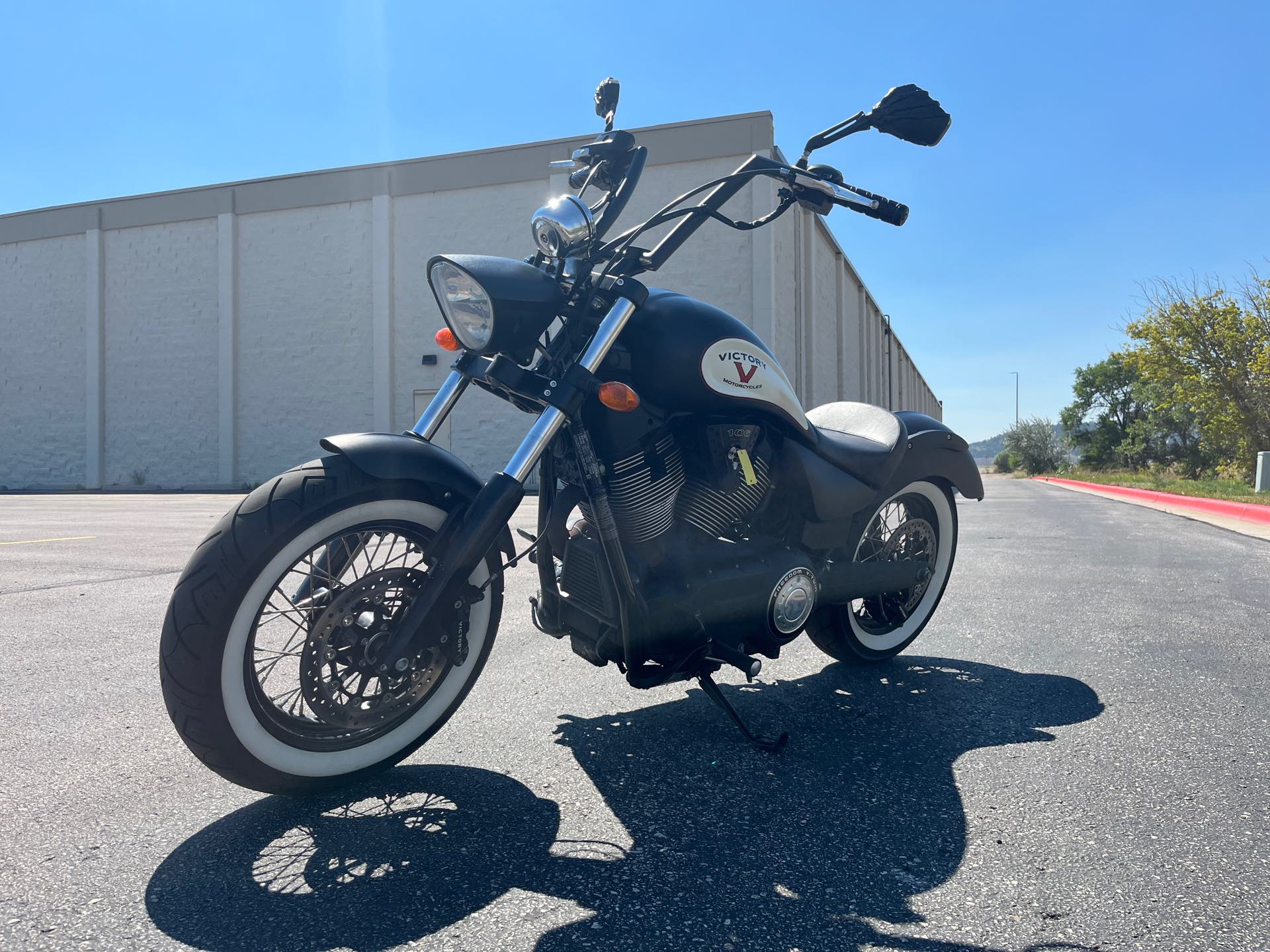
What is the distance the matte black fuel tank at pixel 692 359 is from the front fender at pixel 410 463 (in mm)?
604

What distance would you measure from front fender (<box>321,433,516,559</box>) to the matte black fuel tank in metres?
0.60

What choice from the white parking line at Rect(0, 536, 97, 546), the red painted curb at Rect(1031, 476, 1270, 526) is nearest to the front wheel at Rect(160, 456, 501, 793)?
the white parking line at Rect(0, 536, 97, 546)

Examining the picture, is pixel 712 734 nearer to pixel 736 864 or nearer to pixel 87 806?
pixel 736 864

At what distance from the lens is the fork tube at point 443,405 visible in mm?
2547

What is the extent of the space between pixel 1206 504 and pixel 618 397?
13940 millimetres

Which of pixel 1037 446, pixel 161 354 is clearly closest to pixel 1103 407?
pixel 1037 446

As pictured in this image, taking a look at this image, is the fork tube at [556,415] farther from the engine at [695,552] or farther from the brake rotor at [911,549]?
the brake rotor at [911,549]

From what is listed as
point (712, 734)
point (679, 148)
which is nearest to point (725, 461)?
point (712, 734)

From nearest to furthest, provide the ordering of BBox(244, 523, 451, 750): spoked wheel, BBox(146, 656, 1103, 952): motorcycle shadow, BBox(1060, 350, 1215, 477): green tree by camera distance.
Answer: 1. BBox(146, 656, 1103, 952): motorcycle shadow
2. BBox(244, 523, 451, 750): spoked wheel
3. BBox(1060, 350, 1215, 477): green tree

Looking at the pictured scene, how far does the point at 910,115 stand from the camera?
8.51 feet

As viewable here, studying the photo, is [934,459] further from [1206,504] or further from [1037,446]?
[1037,446]

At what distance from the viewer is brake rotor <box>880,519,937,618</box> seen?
3604 mm

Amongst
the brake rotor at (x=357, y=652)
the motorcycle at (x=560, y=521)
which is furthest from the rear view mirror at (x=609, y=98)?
the brake rotor at (x=357, y=652)

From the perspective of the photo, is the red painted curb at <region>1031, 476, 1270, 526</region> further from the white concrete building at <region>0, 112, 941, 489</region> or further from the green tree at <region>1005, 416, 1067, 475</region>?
the green tree at <region>1005, 416, 1067, 475</region>
